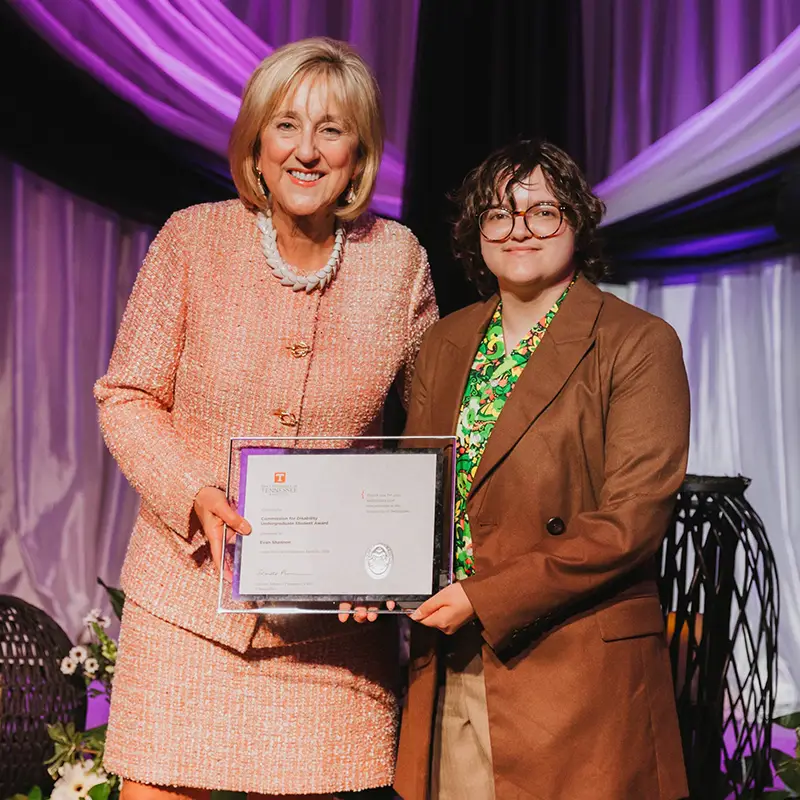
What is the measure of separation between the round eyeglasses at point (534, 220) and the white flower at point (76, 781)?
1.64m

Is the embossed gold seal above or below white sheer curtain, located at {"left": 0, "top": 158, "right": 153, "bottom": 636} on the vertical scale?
below

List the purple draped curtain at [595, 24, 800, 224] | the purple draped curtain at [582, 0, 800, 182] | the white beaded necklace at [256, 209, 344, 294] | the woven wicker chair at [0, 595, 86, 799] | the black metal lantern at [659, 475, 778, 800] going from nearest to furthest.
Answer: the white beaded necklace at [256, 209, 344, 294] → the black metal lantern at [659, 475, 778, 800] → the woven wicker chair at [0, 595, 86, 799] → the purple draped curtain at [595, 24, 800, 224] → the purple draped curtain at [582, 0, 800, 182]

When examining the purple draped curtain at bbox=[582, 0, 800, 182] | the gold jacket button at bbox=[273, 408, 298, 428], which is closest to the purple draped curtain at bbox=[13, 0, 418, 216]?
the purple draped curtain at bbox=[582, 0, 800, 182]

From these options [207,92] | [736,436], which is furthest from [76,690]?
[736,436]

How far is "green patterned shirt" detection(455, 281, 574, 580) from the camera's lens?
1.92 meters

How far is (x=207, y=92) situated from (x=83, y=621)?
1713 millimetres

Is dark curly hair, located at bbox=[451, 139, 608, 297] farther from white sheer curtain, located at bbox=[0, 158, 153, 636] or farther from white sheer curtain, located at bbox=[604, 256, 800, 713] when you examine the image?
white sheer curtain, located at bbox=[0, 158, 153, 636]

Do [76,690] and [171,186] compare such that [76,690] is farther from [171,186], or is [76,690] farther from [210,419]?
[171,186]

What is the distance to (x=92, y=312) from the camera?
12.1 feet

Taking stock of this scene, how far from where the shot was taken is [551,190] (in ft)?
6.43

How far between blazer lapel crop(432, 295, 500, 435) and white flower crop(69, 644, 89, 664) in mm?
1367

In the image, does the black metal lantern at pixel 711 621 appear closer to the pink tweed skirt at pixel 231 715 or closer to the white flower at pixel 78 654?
the pink tweed skirt at pixel 231 715

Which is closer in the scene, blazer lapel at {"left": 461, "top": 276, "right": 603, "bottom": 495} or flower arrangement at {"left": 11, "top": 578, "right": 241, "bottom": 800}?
blazer lapel at {"left": 461, "top": 276, "right": 603, "bottom": 495}

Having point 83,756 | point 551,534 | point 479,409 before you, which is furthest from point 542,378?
point 83,756
